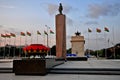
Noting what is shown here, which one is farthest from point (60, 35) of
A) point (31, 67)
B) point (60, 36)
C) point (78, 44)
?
point (78, 44)

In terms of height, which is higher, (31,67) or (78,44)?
(78,44)

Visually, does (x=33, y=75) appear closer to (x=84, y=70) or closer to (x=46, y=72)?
(x=46, y=72)

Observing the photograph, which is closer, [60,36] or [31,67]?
[31,67]

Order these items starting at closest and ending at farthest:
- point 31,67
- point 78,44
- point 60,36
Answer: point 31,67, point 60,36, point 78,44

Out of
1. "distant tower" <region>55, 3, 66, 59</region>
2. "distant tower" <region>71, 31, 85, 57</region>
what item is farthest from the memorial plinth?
"distant tower" <region>71, 31, 85, 57</region>

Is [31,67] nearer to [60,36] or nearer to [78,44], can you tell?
[60,36]

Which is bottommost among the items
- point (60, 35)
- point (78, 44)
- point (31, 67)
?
point (31, 67)

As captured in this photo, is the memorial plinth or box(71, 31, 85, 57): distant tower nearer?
the memorial plinth

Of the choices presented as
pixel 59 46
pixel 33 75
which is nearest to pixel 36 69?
pixel 33 75

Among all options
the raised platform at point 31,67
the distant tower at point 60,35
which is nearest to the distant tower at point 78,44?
the distant tower at point 60,35

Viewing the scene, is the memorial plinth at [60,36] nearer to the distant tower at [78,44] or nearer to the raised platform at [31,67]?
the raised platform at [31,67]

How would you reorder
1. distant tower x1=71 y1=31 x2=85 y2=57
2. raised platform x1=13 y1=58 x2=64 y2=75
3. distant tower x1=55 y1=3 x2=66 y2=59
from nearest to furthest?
raised platform x1=13 y1=58 x2=64 y2=75 → distant tower x1=55 y1=3 x2=66 y2=59 → distant tower x1=71 y1=31 x2=85 y2=57

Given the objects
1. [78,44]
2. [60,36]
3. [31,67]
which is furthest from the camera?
[78,44]

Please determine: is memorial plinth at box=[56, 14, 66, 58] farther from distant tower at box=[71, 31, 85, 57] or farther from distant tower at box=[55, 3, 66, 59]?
distant tower at box=[71, 31, 85, 57]
